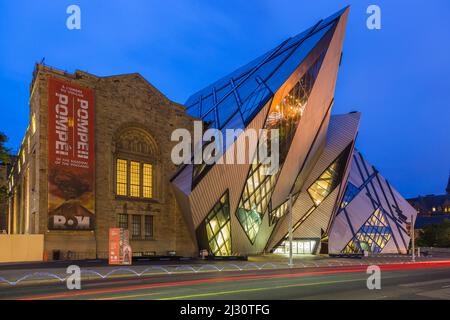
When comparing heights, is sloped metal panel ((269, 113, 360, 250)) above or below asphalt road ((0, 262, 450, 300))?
above

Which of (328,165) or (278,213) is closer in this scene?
(278,213)

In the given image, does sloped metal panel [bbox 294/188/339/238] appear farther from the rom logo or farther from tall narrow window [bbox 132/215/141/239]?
the rom logo

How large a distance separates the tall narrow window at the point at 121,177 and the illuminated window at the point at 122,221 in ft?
7.86

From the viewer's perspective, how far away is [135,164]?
2029 inches

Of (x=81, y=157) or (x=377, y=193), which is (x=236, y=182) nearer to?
(x=81, y=157)

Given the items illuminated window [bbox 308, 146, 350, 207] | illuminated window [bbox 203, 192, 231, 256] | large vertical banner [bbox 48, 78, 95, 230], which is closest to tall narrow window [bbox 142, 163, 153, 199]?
large vertical banner [bbox 48, 78, 95, 230]

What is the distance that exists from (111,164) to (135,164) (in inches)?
154

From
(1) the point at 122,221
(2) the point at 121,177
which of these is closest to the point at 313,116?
(2) the point at 121,177

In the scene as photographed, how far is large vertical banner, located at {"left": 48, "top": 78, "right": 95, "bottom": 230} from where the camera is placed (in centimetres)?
4206

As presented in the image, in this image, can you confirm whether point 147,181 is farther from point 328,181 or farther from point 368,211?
point 368,211

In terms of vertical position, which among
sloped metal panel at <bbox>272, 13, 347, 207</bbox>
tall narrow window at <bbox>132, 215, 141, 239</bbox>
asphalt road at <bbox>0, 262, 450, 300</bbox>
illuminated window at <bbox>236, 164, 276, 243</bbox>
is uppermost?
sloped metal panel at <bbox>272, 13, 347, 207</bbox>

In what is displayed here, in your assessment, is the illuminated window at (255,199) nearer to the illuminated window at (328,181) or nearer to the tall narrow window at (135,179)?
the tall narrow window at (135,179)

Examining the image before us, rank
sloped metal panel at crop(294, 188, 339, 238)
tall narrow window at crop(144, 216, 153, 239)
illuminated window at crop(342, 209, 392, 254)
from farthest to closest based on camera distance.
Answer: illuminated window at crop(342, 209, 392, 254)
sloped metal panel at crop(294, 188, 339, 238)
tall narrow window at crop(144, 216, 153, 239)
